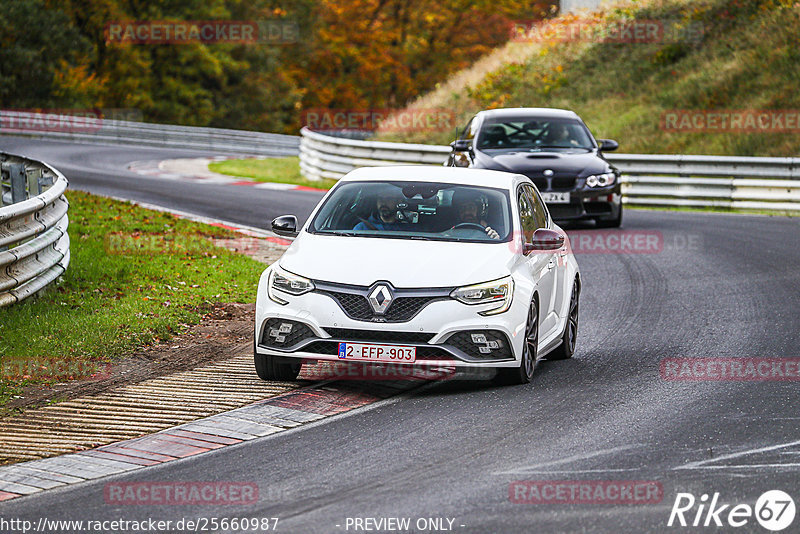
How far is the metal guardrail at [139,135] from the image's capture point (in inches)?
1651

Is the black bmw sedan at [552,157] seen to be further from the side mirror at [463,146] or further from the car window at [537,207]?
the car window at [537,207]

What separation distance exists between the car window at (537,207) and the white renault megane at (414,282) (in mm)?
490

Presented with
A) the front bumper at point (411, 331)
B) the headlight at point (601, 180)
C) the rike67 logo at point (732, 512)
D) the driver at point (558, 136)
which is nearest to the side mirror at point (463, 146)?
the driver at point (558, 136)

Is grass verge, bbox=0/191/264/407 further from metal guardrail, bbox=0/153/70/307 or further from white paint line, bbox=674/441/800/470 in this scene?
white paint line, bbox=674/441/800/470

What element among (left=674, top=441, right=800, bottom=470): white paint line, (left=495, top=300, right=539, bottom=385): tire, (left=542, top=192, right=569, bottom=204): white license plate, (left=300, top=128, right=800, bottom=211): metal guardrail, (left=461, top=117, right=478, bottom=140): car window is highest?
(left=674, top=441, right=800, bottom=470): white paint line

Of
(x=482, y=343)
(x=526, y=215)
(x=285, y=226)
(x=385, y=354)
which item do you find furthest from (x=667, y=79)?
(x=385, y=354)

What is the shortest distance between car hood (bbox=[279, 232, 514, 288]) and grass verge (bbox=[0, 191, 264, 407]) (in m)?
1.99

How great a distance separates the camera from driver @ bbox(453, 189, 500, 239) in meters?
9.47

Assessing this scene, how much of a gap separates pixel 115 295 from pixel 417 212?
413 cm

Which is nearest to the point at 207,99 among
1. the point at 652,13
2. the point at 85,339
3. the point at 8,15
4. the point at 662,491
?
the point at 8,15

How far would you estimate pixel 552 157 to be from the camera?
1878 centimetres

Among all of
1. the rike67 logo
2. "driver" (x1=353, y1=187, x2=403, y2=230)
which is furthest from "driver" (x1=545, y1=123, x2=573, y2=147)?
the rike67 logo

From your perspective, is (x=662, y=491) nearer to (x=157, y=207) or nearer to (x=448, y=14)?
(x=157, y=207)

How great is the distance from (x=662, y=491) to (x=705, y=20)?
34852 mm
